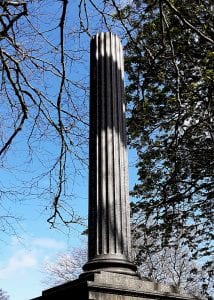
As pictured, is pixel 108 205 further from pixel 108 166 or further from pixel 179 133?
pixel 179 133

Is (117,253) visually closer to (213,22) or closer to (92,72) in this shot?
(92,72)

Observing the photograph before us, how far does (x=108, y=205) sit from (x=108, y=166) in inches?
21.6

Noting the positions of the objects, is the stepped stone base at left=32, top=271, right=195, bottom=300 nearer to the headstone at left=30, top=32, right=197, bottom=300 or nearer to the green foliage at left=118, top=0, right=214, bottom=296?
the headstone at left=30, top=32, right=197, bottom=300

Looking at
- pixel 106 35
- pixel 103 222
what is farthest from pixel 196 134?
pixel 103 222

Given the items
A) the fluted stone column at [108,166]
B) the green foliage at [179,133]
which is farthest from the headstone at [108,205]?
the green foliage at [179,133]

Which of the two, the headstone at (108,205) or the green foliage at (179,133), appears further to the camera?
the green foliage at (179,133)

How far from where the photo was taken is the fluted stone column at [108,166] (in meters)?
4.91

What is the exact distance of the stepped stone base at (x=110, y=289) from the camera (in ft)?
13.6

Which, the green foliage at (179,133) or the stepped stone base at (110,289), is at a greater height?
the green foliage at (179,133)

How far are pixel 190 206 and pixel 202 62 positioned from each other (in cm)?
469

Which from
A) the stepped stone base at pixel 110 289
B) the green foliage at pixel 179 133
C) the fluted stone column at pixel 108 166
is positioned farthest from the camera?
the green foliage at pixel 179 133

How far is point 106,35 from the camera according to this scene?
673 centimetres

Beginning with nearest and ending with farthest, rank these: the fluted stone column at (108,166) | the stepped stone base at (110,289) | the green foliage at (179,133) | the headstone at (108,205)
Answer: the stepped stone base at (110,289)
the headstone at (108,205)
the fluted stone column at (108,166)
the green foliage at (179,133)

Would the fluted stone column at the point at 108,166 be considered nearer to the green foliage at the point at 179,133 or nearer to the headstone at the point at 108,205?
the headstone at the point at 108,205
